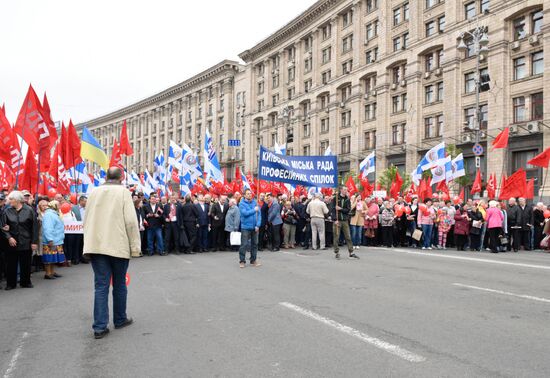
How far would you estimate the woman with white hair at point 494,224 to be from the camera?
52.7 ft

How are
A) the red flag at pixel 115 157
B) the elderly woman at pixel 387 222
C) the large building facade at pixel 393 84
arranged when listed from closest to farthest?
the elderly woman at pixel 387 222
the red flag at pixel 115 157
the large building facade at pixel 393 84

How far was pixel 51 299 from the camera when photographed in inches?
320

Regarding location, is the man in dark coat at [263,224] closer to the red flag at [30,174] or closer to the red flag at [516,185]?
the red flag at [30,174]

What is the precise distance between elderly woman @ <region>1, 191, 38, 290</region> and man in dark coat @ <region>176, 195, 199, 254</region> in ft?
22.2

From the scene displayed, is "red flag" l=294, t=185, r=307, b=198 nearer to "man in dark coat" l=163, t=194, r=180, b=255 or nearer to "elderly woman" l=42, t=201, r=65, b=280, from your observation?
"man in dark coat" l=163, t=194, r=180, b=255

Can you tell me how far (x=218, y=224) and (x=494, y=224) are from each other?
9016 mm

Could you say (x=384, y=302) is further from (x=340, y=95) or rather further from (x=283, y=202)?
(x=340, y=95)

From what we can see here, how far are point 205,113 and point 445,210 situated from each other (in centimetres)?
7584

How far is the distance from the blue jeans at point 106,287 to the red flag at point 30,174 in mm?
8620

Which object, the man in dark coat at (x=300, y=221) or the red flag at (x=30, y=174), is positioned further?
the man in dark coat at (x=300, y=221)

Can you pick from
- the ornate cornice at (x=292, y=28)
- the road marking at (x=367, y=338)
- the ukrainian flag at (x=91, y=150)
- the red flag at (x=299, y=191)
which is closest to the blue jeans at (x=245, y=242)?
the road marking at (x=367, y=338)

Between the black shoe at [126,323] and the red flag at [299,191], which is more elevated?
the red flag at [299,191]

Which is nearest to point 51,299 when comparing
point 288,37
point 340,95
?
point 340,95

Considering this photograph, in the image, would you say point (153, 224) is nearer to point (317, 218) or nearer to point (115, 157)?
point (317, 218)
